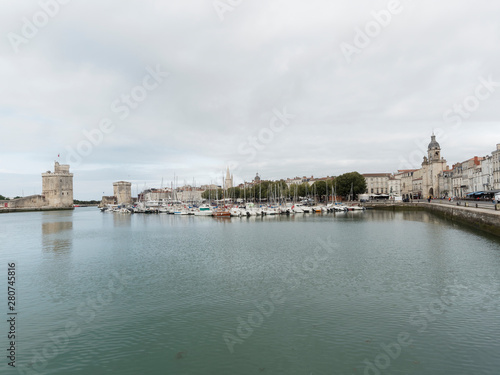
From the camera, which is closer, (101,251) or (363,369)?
(363,369)

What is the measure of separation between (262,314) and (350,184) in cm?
8394

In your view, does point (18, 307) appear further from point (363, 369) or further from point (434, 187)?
point (434, 187)

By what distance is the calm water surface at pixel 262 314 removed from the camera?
28.3ft

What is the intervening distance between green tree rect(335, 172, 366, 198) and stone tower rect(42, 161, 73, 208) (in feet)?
330

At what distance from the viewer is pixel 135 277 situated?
56.5 feet

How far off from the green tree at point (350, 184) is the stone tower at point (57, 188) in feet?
330

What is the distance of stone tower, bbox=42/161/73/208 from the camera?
127 metres

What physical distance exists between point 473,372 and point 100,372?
28.6 ft

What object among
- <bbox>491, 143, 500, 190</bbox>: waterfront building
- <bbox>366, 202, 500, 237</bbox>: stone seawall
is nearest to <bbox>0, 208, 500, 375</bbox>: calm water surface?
<bbox>366, 202, 500, 237</bbox>: stone seawall

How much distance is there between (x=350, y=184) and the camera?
91312 millimetres

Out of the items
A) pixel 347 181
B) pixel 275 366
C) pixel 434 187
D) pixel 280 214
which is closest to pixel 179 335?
pixel 275 366

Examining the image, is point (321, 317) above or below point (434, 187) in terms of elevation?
below

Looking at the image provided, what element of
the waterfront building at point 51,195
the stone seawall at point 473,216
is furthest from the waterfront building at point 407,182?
the waterfront building at point 51,195

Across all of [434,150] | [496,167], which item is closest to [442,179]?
[434,150]
